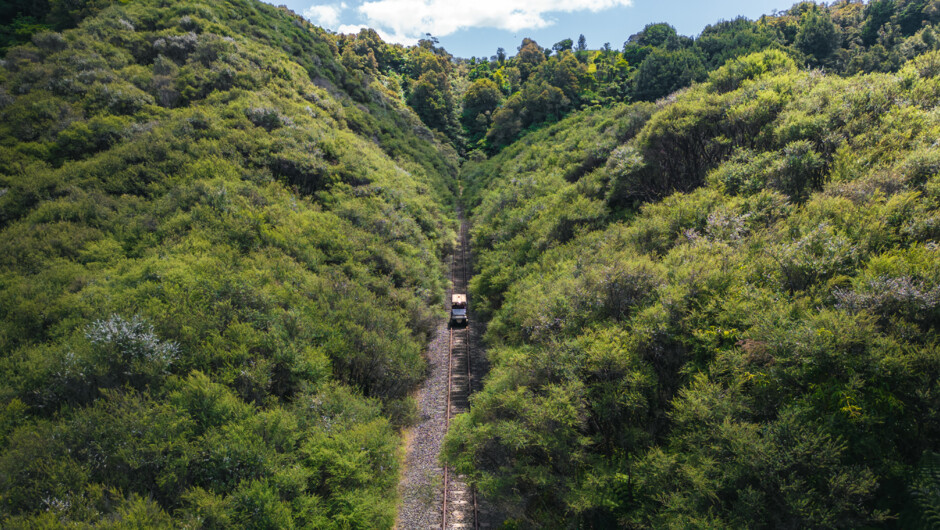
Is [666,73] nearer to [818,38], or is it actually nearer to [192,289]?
[818,38]

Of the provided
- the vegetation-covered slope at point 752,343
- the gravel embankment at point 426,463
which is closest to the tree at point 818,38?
the vegetation-covered slope at point 752,343

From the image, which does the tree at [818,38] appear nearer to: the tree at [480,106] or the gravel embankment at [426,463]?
the tree at [480,106]

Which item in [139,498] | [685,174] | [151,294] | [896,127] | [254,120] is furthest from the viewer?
[254,120]

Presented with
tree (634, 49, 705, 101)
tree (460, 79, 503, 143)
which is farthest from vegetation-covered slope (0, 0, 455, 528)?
tree (460, 79, 503, 143)

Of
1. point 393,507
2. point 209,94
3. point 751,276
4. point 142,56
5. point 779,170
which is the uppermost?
point 142,56

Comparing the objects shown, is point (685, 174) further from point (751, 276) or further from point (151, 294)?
point (151, 294)

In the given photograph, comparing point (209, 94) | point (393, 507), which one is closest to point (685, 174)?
point (393, 507)
